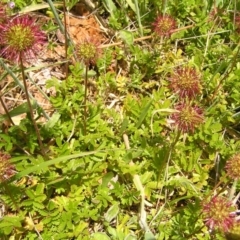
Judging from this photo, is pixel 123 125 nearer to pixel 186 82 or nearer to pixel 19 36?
pixel 186 82

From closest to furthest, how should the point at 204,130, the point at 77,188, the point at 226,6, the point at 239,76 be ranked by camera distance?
1. the point at 77,188
2. the point at 204,130
3. the point at 239,76
4. the point at 226,6

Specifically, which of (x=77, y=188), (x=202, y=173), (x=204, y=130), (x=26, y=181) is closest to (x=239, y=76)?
(x=204, y=130)

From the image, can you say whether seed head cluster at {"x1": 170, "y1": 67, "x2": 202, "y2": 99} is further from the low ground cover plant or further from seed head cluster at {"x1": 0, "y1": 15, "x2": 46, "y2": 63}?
seed head cluster at {"x1": 0, "y1": 15, "x2": 46, "y2": 63}

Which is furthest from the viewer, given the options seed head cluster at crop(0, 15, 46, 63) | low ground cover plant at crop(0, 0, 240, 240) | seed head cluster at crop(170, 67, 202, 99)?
low ground cover plant at crop(0, 0, 240, 240)

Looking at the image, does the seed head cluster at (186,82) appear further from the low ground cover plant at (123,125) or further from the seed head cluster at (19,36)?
the seed head cluster at (19,36)

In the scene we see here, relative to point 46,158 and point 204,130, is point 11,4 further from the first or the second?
point 204,130

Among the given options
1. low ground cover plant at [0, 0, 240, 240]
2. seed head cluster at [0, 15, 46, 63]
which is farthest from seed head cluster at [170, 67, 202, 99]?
seed head cluster at [0, 15, 46, 63]

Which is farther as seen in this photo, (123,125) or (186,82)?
(123,125)

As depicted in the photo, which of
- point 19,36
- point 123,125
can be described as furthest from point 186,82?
point 19,36
